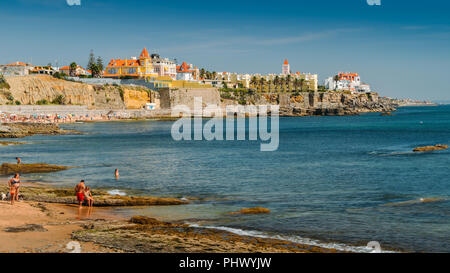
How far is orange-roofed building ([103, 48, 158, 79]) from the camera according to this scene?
435ft

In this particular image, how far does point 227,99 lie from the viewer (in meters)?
150

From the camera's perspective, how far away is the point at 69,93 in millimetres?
103500

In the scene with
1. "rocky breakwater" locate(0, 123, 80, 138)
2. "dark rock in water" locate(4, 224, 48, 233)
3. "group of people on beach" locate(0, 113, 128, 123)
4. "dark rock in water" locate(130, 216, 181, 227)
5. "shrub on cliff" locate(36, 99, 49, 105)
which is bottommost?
"dark rock in water" locate(130, 216, 181, 227)

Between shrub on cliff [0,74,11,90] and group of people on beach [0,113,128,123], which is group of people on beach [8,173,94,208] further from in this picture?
shrub on cliff [0,74,11,90]

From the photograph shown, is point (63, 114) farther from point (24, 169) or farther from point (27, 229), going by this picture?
point (27, 229)

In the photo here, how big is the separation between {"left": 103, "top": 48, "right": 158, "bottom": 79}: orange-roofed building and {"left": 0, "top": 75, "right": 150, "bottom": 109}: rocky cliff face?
49.7 feet

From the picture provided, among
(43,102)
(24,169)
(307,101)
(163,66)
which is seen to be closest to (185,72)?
(163,66)

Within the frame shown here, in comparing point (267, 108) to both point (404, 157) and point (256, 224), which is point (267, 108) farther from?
point (256, 224)

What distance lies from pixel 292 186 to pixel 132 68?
377 ft

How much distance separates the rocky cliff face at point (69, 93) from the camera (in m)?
96.6

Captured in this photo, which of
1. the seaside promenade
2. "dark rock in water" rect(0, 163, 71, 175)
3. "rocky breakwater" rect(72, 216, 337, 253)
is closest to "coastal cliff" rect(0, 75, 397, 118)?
the seaside promenade

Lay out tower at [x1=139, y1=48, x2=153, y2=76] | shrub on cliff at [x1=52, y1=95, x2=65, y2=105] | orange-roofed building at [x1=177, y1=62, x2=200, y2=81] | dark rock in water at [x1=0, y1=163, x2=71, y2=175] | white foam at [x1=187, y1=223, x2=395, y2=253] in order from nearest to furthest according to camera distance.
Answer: white foam at [x1=187, y1=223, x2=395, y2=253] → dark rock in water at [x1=0, y1=163, x2=71, y2=175] → shrub on cliff at [x1=52, y1=95, x2=65, y2=105] → tower at [x1=139, y1=48, x2=153, y2=76] → orange-roofed building at [x1=177, y1=62, x2=200, y2=81]

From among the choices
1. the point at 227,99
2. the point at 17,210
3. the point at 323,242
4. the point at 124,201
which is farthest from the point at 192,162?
the point at 227,99
